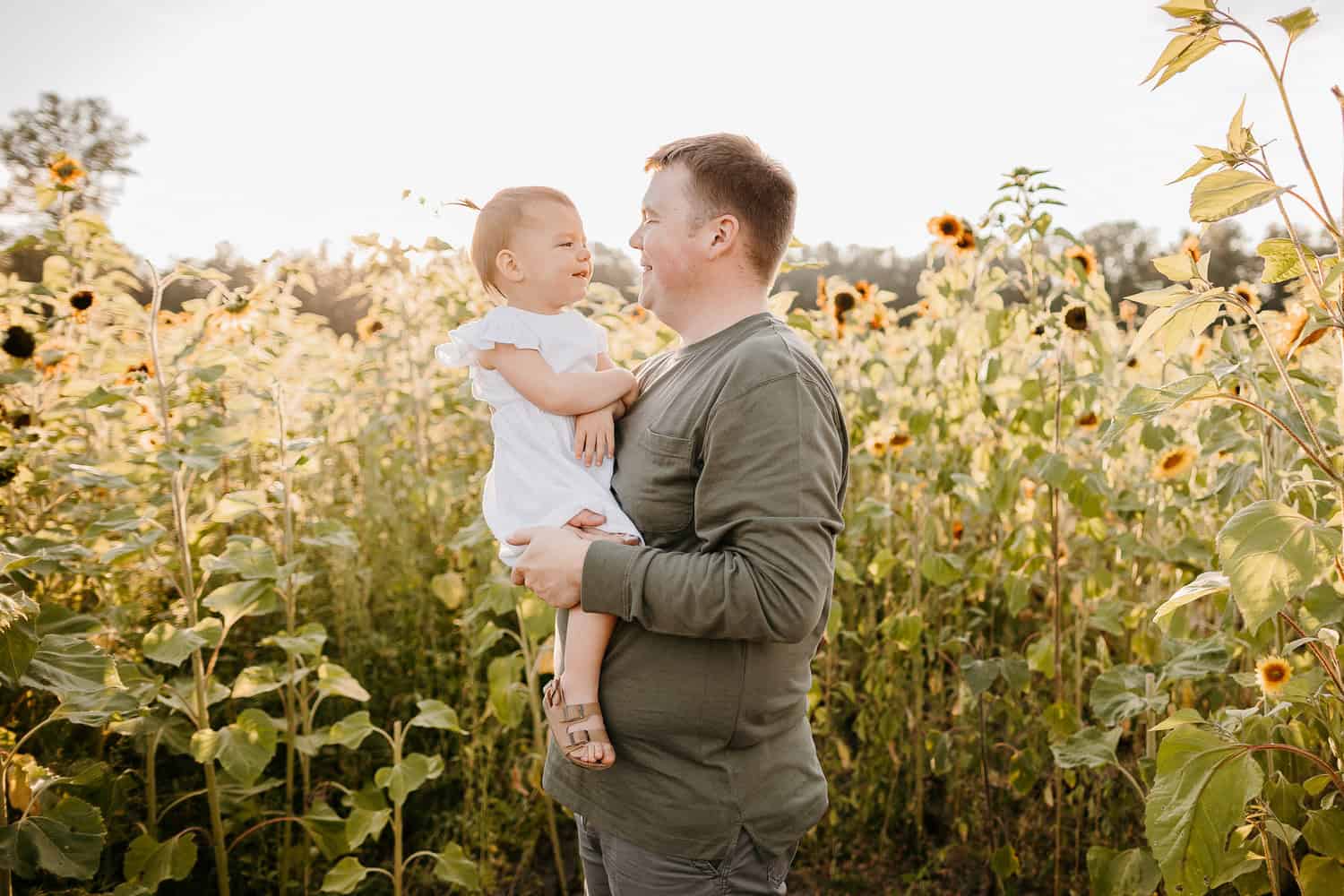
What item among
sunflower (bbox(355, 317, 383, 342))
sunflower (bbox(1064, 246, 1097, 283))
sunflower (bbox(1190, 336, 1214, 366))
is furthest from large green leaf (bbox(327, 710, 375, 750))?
sunflower (bbox(1190, 336, 1214, 366))

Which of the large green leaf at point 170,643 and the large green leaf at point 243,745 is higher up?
the large green leaf at point 170,643

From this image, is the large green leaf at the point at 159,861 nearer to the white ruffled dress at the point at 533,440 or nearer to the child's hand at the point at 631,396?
the white ruffled dress at the point at 533,440

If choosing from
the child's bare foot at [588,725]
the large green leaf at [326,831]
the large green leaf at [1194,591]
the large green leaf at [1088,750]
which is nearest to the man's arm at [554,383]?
the child's bare foot at [588,725]

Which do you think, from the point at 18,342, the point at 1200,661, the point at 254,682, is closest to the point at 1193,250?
the point at 1200,661

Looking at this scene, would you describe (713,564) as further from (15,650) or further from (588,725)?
(15,650)

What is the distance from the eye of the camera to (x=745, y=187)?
1437mm

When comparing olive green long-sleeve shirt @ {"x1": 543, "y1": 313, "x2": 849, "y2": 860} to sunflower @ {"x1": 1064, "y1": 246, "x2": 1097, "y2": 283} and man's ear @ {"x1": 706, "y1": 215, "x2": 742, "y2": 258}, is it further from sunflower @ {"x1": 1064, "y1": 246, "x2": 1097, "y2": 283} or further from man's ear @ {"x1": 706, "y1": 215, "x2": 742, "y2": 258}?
sunflower @ {"x1": 1064, "y1": 246, "x2": 1097, "y2": 283}

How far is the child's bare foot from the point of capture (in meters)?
1.42

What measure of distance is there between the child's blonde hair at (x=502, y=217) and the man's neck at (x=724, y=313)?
Answer: 0.34 meters

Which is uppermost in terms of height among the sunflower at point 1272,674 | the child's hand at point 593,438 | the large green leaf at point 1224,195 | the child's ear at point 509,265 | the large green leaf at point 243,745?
the child's ear at point 509,265

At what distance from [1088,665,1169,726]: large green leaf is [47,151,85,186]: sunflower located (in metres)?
3.62

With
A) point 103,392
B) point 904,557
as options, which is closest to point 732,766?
point 103,392

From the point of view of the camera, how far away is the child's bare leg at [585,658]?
143 centimetres

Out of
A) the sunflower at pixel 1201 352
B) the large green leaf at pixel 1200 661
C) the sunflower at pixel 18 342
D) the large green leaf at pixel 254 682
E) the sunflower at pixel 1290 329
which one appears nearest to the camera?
the sunflower at pixel 1290 329
